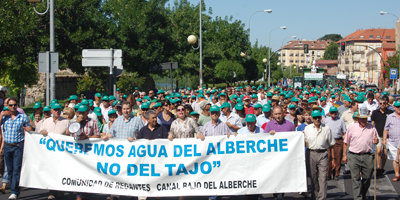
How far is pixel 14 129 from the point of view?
9.34m

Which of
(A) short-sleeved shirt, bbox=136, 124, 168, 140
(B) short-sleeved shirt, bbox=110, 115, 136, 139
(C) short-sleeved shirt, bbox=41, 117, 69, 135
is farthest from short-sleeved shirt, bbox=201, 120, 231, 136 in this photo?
(C) short-sleeved shirt, bbox=41, 117, 69, 135

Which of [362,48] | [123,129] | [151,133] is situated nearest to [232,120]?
[151,133]

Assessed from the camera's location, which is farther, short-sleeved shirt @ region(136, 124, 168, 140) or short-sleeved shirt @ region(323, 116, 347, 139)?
short-sleeved shirt @ region(323, 116, 347, 139)

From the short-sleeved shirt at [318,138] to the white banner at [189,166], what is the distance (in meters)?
0.57

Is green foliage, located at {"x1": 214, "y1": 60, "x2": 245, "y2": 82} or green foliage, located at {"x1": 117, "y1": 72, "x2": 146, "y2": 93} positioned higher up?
green foliage, located at {"x1": 214, "y1": 60, "x2": 245, "y2": 82}

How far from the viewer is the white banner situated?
323 inches

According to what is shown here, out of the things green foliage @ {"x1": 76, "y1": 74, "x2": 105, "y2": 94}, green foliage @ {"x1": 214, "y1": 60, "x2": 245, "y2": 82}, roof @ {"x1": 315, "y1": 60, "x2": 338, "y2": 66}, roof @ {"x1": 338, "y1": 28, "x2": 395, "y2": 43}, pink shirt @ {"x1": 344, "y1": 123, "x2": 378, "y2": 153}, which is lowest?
pink shirt @ {"x1": 344, "y1": 123, "x2": 378, "y2": 153}

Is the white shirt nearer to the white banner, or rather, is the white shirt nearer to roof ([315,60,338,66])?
the white banner

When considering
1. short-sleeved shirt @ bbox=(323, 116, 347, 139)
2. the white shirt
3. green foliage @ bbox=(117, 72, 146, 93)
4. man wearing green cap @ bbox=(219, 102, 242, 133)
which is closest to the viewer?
man wearing green cap @ bbox=(219, 102, 242, 133)

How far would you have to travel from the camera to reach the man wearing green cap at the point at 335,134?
10.7 metres

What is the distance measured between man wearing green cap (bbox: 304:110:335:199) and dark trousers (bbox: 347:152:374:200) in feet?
1.59

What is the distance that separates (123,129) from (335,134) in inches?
171

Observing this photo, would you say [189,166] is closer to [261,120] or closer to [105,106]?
[261,120]

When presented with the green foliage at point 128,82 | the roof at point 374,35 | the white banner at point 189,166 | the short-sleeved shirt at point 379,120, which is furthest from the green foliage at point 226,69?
the roof at point 374,35
